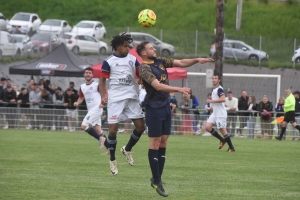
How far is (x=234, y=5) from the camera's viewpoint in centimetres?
5512

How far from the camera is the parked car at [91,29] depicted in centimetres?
4441

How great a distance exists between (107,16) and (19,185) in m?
46.5

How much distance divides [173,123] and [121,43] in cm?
1362

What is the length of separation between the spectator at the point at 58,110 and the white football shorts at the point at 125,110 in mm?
13616

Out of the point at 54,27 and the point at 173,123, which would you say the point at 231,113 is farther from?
the point at 54,27

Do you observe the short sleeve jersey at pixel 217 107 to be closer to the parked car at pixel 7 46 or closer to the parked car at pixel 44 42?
the parked car at pixel 44 42

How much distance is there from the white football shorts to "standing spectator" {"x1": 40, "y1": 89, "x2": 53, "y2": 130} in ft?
44.9

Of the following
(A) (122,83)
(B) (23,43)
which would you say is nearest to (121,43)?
(A) (122,83)

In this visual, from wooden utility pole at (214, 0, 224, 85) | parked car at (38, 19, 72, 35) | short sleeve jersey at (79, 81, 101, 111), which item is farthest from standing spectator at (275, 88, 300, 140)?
parked car at (38, 19, 72, 35)

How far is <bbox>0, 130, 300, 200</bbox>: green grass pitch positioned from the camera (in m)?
9.37

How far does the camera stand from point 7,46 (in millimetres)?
41062

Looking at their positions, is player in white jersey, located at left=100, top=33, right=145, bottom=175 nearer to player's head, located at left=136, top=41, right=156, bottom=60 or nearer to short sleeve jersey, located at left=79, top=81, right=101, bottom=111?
player's head, located at left=136, top=41, right=156, bottom=60

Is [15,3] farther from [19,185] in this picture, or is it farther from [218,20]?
[19,185]

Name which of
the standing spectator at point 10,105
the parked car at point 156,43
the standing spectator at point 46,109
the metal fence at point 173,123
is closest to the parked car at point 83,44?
the parked car at point 156,43
